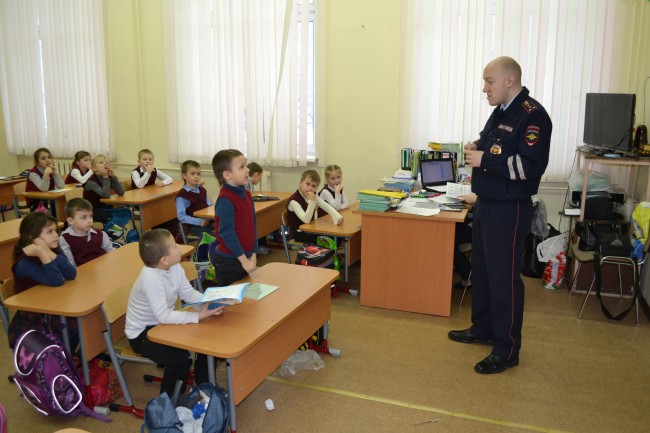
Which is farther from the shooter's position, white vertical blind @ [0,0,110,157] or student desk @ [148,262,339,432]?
white vertical blind @ [0,0,110,157]

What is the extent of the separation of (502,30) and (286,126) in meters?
2.51

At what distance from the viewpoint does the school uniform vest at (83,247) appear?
3.38 metres

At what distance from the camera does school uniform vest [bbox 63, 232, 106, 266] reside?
3.38 metres

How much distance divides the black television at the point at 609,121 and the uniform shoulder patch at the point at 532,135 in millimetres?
1868

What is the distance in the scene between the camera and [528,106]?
295 cm

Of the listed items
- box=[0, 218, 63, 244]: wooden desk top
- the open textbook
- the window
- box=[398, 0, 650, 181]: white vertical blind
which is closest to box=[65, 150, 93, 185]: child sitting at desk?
the window

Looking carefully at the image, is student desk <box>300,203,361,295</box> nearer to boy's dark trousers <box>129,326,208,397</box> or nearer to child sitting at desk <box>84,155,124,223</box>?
boy's dark trousers <box>129,326,208,397</box>

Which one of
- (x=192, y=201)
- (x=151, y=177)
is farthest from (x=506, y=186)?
(x=151, y=177)

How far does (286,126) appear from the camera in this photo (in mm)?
6336

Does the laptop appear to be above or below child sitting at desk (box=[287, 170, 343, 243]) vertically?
above

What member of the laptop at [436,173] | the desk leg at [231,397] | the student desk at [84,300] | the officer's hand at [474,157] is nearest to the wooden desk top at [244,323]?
the desk leg at [231,397]

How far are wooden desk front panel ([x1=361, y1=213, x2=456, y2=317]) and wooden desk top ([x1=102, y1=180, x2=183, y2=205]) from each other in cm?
237

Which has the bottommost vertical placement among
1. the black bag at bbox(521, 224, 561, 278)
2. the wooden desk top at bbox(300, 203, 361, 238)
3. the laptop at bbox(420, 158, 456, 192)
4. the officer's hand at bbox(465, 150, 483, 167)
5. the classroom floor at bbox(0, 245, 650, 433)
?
the classroom floor at bbox(0, 245, 650, 433)

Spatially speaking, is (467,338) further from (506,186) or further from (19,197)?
(19,197)
